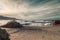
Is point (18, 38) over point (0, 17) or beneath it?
beneath

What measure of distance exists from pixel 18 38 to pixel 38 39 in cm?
90

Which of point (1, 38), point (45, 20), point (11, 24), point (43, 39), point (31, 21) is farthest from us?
point (31, 21)

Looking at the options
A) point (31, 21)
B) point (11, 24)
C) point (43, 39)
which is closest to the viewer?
point (43, 39)

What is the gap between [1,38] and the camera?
661 cm

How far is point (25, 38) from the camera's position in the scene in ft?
29.1

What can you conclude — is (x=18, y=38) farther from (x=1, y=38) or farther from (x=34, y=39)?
(x=1, y=38)

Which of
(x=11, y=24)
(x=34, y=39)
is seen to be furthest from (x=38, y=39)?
(x=11, y=24)

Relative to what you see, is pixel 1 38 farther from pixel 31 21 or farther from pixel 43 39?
pixel 31 21

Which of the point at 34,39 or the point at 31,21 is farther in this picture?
the point at 31,21

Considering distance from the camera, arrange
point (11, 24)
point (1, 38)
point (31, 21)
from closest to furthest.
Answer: point (1, 38) → point (11, 24) → point (31, 21)

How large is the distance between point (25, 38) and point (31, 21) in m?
11.0

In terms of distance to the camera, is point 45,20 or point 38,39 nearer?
point 38,39

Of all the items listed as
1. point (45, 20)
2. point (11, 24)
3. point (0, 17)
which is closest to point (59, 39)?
point (11, 24)

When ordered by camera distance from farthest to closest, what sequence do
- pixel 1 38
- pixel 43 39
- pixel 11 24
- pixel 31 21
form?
pixel 31 21, pixel 11 24, pixel 43 39, pixel 1 38
